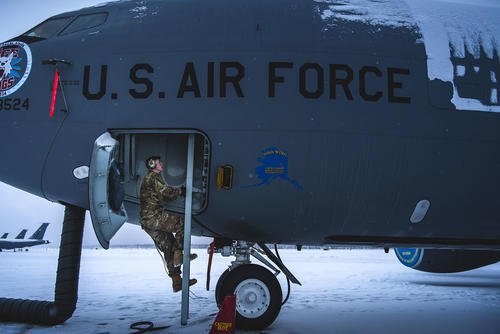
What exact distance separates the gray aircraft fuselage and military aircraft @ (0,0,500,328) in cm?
2

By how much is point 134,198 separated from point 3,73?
8.67 ft

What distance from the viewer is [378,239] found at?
5.90 m

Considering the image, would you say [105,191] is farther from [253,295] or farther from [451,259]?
[451,259]

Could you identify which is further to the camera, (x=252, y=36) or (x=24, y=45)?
(x=24, y=45)

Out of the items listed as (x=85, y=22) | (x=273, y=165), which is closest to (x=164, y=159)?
(x=273, y=165)

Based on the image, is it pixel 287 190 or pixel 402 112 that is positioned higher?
pixel 402 112

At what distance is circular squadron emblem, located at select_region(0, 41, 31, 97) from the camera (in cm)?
585

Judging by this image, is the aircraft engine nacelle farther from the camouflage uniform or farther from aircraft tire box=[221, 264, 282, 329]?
the camouflage uniform

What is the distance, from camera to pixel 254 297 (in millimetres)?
5641

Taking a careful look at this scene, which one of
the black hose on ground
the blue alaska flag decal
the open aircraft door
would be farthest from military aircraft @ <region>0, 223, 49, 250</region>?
the blue alaska flag decal

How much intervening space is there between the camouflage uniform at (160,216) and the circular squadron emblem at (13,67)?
236 cm

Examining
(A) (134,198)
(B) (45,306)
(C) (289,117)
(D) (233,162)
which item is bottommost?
(B) (45,306)

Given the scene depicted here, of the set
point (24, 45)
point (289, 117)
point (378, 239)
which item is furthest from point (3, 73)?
point (378, 239)

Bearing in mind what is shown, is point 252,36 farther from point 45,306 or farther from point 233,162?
point 45,306
